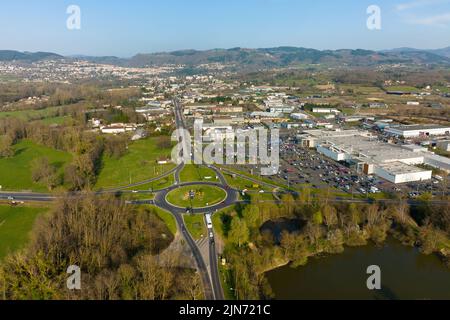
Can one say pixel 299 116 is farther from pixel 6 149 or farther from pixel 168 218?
pixel 6 149

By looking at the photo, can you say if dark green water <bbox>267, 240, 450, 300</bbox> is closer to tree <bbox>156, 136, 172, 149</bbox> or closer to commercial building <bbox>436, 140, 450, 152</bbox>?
commercial building <bbox>436, 140, 450, 152</bbox>

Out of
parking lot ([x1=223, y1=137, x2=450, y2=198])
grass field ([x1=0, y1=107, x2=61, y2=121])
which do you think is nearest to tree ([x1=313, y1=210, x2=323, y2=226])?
parking lot ([x1=223, y1=137, x2=450, y2=198])

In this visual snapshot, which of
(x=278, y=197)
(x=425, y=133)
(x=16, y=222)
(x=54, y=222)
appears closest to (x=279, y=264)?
(x=278, y=197)

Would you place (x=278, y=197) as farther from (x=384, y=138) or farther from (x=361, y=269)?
(x=384, y=138)

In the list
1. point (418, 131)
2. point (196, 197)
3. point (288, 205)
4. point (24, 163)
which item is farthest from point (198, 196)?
point (418, 131)

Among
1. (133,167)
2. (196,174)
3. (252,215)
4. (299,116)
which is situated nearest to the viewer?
(252,215)

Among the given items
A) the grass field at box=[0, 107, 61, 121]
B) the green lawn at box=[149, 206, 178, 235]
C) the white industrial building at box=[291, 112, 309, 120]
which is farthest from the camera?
the white industrial building at box=[291, 112, 309, 120]

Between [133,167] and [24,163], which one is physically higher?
[24,163]
